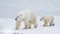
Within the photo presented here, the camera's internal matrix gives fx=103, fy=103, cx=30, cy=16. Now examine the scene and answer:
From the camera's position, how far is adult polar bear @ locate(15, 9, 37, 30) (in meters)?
1.06

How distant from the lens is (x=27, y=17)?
42.3 inches

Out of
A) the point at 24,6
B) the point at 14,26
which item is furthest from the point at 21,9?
the point at 14,26

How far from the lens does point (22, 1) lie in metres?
1.07

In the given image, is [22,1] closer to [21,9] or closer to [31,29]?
[21,9]

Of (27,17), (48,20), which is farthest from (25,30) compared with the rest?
(48,20)

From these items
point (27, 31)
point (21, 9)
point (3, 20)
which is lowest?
point (27, 31)

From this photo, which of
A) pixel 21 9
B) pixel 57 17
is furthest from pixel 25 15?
pixel 57 17

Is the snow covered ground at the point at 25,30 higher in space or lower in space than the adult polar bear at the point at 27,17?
lower

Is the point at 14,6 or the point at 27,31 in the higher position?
the point at 14,6

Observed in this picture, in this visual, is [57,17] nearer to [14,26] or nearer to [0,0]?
[14,26]

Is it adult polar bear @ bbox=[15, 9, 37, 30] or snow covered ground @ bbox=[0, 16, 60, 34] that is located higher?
A: adult polar bear @ bbox=[15, 9, 37, 30]

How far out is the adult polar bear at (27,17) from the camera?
106cm

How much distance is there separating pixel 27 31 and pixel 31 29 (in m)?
0.05

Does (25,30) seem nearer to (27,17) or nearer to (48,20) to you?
(27,17)
